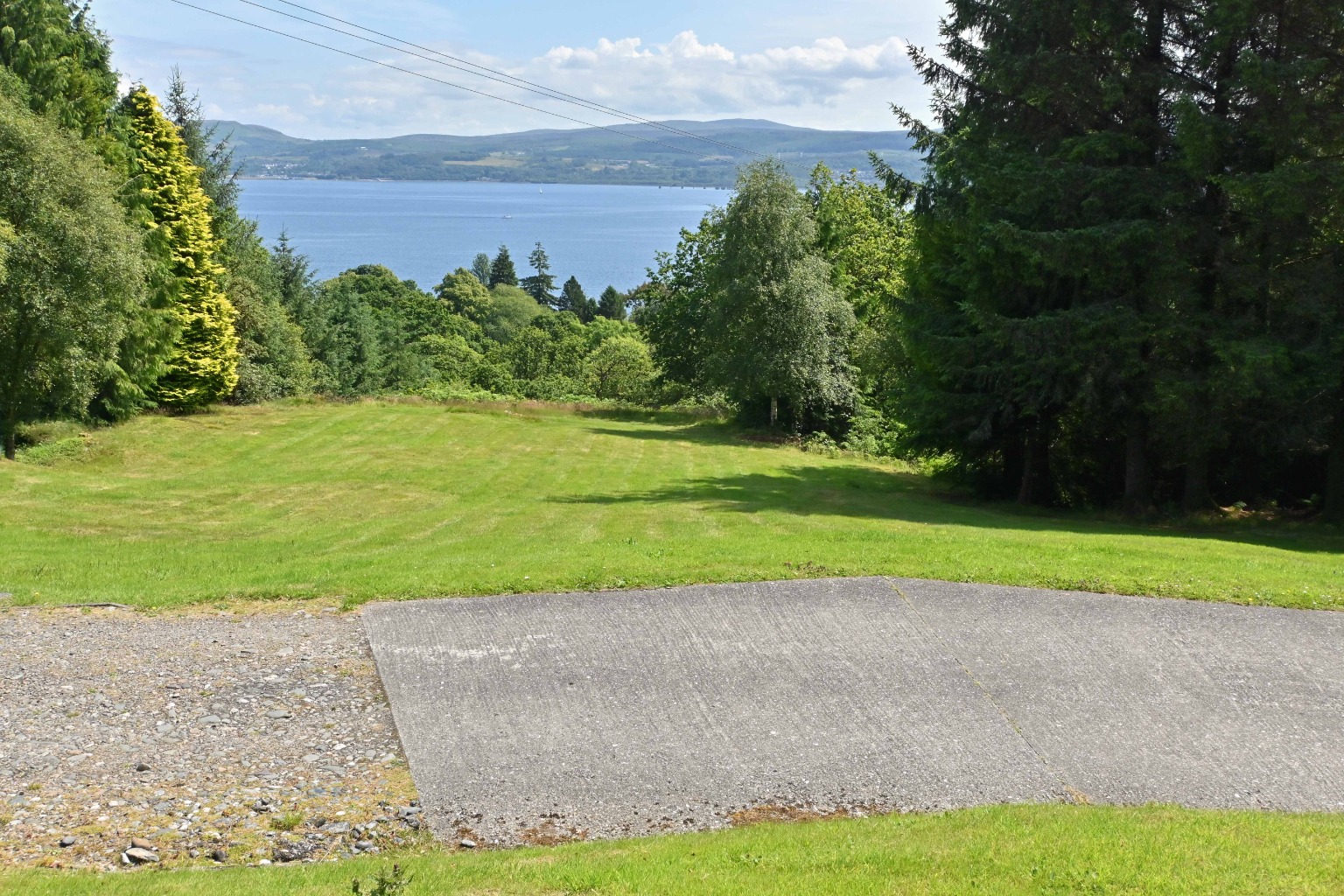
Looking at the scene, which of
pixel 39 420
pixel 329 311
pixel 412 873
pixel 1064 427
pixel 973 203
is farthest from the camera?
pixel 329 311

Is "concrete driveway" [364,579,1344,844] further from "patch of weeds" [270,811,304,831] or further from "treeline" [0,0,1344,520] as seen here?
"treeline" [0,0,1344,520]

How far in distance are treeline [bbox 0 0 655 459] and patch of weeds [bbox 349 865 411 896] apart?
2100cm

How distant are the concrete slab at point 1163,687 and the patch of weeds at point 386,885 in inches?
176

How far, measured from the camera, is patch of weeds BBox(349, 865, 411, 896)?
4742 mm

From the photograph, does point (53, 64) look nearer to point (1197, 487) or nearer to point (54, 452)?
point (54, 452)

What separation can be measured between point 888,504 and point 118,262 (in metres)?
17.9

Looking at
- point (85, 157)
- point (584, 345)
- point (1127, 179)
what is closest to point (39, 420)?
point (85, 157)

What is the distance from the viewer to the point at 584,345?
91062mm

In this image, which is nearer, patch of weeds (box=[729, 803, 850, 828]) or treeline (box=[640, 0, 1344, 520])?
patch of weeds (box=[729, 803, 850, 828])

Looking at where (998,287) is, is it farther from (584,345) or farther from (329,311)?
(584,345)

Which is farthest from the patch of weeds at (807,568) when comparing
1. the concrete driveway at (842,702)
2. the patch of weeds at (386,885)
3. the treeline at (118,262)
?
the treeline at (118,262)

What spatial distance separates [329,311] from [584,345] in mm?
35140

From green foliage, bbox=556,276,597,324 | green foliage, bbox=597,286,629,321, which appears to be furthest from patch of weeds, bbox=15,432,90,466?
green foliage, bbox=556,276,597,324

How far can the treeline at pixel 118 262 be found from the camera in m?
23.6
